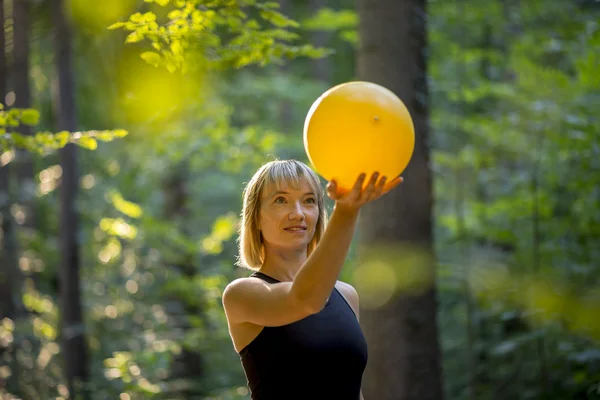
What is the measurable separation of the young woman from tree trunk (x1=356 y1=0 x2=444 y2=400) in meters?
2.23

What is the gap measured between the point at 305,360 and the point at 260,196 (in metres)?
0.55

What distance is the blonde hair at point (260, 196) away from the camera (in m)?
2.31

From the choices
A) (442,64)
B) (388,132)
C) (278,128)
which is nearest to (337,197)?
(388,132)

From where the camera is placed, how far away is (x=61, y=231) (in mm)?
8797

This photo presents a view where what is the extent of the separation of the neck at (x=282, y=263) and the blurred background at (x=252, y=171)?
4.43 feet

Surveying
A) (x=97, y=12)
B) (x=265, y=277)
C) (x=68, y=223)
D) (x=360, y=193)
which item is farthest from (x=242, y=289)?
(x=68, y=223)

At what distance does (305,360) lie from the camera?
218cm

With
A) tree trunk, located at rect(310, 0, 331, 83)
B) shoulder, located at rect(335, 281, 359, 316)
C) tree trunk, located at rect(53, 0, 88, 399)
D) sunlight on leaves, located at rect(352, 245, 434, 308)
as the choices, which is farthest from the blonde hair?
tree trunk, located at rect(310, 0, 331, 83)

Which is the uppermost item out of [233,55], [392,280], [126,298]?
[233,55]

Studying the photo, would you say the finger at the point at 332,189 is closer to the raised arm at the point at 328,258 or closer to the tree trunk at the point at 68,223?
the raised arm at the point at 328,258

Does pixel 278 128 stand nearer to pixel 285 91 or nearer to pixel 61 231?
pixel 285 91

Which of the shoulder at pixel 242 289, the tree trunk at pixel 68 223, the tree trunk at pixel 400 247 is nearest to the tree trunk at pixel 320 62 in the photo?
the tree trunk at pixel 68 223

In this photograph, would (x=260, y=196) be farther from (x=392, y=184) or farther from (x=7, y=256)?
(x=7, y=256)

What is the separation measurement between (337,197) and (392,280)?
113 inches
